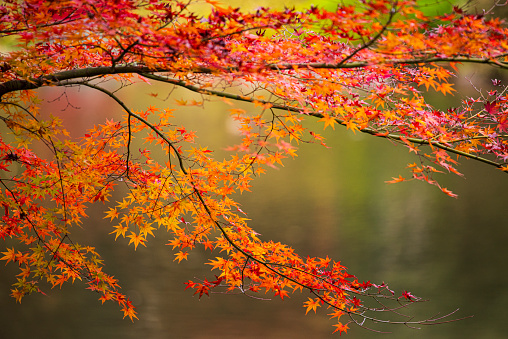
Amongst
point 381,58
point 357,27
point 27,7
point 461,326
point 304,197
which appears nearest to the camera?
point 357,27

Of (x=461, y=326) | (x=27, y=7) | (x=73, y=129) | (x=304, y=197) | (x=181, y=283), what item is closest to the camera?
(x=27, y=7)

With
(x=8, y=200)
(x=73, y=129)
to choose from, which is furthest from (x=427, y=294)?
(x=73, y=129)

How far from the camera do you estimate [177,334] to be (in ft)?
17.5

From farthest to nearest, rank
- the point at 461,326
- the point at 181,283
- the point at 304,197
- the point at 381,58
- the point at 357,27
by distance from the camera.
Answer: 1. the point at 304,197
2. the point at 181,283
3. the point at 461,326
4. the point at 381,58
5. the point at 357,27

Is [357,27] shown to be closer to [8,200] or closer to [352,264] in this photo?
[8,200]

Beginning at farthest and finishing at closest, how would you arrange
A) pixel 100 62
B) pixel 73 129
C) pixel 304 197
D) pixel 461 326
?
pixel 73 129
pixel 304 197
pixel 461 326
pixel 100 62

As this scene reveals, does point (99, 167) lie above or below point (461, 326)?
below

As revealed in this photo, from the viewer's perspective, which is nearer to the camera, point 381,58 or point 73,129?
point 381,58

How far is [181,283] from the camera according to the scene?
578cm

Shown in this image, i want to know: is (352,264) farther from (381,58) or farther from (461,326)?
(381,58)

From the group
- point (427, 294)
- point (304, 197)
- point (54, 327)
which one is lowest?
point (54, 327)

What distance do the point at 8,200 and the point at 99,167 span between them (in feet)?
1.80

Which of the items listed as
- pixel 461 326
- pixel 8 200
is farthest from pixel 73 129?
pixel 461 326

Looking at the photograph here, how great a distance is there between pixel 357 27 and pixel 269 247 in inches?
54.7
